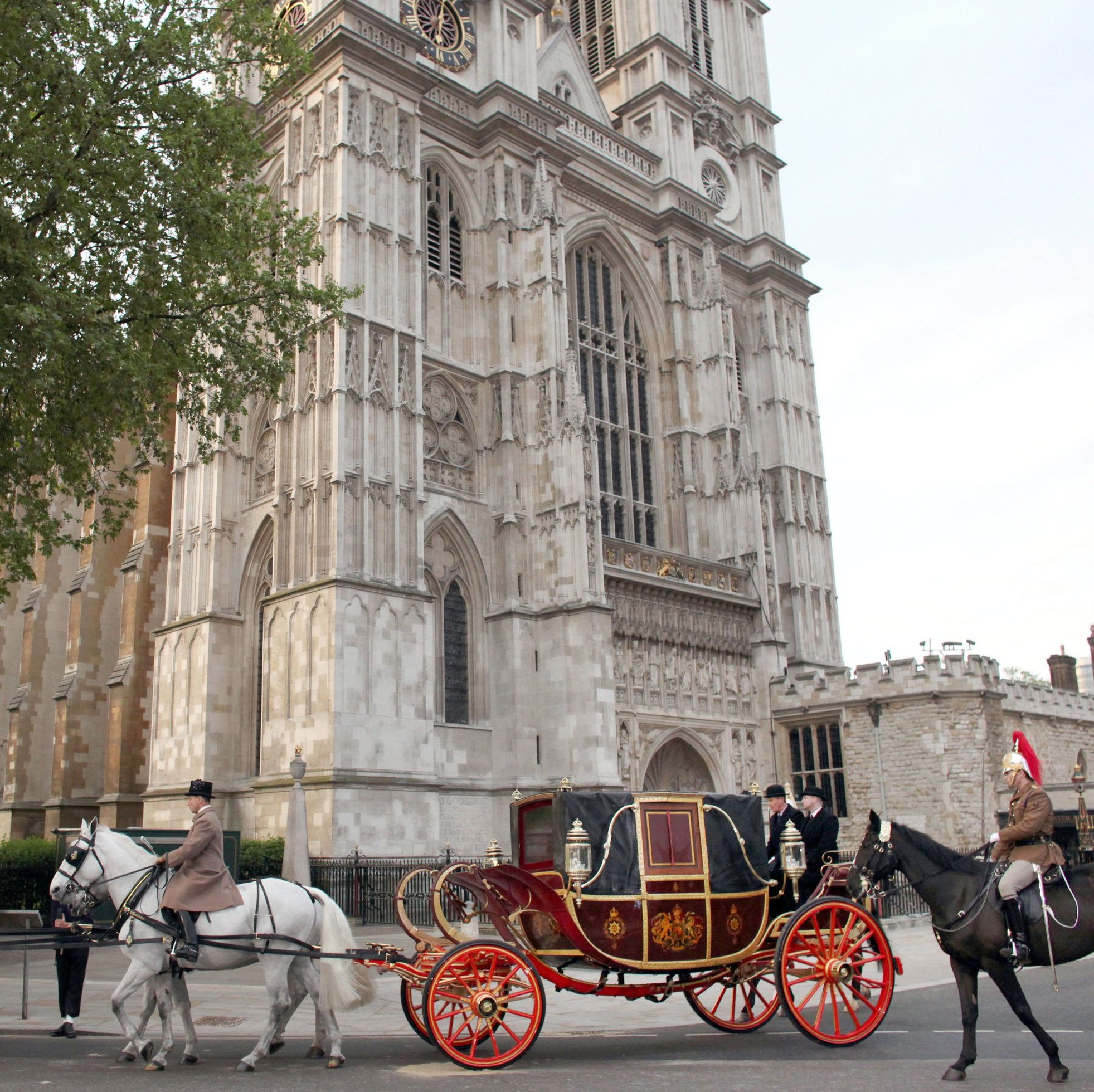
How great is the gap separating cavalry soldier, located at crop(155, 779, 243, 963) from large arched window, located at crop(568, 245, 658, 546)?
2190cm

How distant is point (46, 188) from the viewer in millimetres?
14125

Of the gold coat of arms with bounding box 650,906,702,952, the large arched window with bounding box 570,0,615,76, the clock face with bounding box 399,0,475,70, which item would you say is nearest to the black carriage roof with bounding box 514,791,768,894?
the gold coat of arms with bounding box 650,906,702,952

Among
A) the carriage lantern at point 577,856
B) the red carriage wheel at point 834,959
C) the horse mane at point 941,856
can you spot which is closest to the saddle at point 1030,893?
the horse mane at point 941,856

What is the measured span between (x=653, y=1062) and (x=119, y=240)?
1225 cm

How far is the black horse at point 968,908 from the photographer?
7.25 m

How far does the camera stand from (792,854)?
8.63 metres

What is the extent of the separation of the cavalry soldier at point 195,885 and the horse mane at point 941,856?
472cm

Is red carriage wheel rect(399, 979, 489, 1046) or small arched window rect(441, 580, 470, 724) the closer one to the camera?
red carriage wheel rect(399, 979, 489, 1046)

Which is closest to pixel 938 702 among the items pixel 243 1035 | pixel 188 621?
pixel 188 621

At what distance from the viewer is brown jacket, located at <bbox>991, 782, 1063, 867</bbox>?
7453 millimetres

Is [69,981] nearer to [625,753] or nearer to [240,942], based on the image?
[240,942]

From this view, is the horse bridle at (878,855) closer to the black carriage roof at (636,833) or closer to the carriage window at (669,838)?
the black carriage roof at (636,833)

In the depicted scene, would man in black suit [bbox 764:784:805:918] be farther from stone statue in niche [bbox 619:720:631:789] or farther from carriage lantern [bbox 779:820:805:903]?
stone statue in niche [bbox 619:720:631:789]

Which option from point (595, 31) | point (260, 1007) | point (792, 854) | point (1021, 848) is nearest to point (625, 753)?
point (260, 1007)
